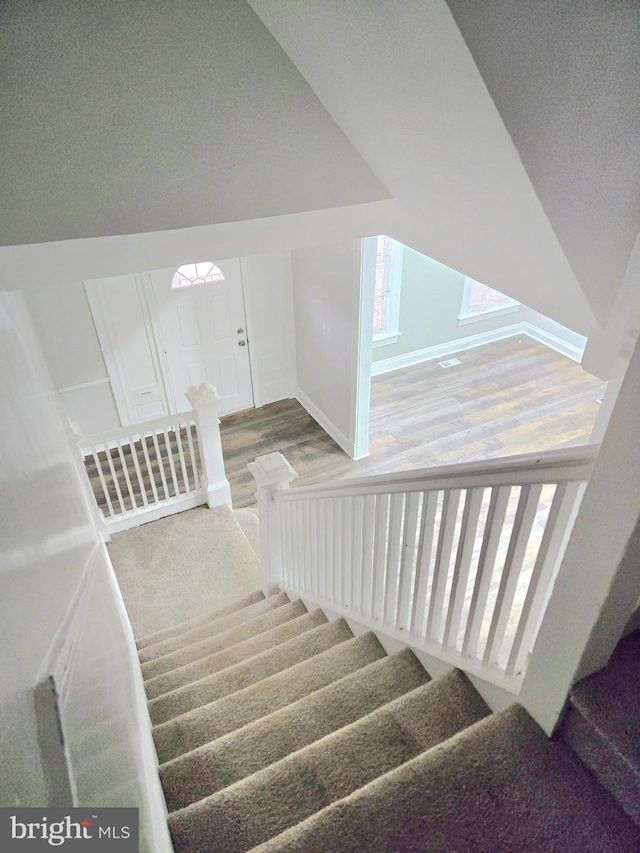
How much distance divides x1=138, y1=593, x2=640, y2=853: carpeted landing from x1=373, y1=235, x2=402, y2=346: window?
4157 millimetres

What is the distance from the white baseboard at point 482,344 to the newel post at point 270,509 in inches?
145

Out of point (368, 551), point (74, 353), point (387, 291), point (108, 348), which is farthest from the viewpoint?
point (387, 291)

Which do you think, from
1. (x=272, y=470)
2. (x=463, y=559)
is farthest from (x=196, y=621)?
(x=463, y=559)

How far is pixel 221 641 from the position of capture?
2.64 m

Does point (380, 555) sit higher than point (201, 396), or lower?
higher

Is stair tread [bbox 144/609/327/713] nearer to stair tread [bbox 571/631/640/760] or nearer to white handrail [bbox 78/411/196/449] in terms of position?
stair tread [bbox 571/631/640/760]

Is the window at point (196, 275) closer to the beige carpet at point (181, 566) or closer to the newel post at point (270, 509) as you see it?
the beige carpet at point (181, 566)

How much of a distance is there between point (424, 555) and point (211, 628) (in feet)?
5.77

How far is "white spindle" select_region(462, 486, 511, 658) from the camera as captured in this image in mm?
1290

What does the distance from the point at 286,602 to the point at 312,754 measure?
5.50ft

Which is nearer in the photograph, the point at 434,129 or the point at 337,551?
the point at 434,129

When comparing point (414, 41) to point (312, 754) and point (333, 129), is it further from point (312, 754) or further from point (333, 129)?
point (312, 754)

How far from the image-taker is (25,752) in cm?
62

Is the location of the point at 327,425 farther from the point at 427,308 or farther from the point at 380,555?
the point at 380,555
